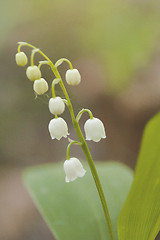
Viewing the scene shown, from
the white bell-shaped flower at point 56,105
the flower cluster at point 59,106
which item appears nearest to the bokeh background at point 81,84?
the flower cluster at point 59,106

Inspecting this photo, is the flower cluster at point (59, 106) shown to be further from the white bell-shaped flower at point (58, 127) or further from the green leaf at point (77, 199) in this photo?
the green leaf at point (77, 199)

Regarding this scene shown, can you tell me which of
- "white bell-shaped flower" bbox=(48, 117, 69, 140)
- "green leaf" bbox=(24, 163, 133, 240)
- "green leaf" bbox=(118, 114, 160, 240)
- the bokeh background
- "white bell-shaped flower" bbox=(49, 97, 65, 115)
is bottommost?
the bokeh background

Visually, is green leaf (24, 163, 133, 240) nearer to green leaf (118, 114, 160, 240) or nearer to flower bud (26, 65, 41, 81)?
green leaf (118, 114, 160, 240)

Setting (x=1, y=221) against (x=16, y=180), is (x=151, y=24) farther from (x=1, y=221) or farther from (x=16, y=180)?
(x=1, y=221)

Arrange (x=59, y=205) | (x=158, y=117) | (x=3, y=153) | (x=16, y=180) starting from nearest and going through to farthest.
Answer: (x=158, y=117) < (x=59, y=205) < (x=16, y=180) < (x=3, y=153)

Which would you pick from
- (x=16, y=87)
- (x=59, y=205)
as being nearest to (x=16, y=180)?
(x=16, y=87)

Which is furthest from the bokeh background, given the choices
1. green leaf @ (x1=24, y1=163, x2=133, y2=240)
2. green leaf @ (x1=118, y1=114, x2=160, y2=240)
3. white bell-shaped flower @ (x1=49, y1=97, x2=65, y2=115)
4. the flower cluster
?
white bell-shaped flower @ (x1=49, y1=97, x2=65, y2=115)
